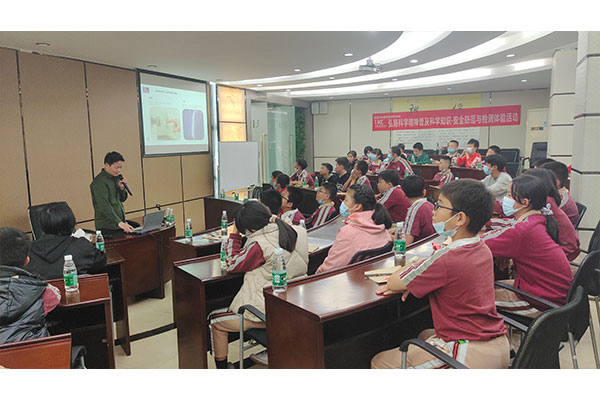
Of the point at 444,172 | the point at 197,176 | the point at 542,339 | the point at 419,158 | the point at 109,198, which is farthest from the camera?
the point at 419,158

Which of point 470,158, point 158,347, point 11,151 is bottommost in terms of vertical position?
point 158,347

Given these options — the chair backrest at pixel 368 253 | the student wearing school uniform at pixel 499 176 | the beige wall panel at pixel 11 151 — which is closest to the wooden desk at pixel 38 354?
the chair backrest at pixel 368 253

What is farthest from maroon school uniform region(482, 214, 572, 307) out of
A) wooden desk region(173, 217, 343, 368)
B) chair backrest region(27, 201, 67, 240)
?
chair backrest region(27, 201, 67, 240)

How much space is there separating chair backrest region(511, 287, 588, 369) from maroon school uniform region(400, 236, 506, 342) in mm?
272

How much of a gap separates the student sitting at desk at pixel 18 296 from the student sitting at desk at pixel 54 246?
0.62m

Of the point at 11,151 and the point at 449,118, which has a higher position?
the point at 449,118

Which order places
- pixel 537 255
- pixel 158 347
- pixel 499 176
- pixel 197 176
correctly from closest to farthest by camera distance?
pixel 537 255 → pixel 158 347 → pixel 499 176 → pixel 197 176

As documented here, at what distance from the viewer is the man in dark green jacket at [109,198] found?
423 centimetres

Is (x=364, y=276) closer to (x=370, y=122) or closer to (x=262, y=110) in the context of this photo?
(x=262, y=110)

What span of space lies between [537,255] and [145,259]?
11.3 ft

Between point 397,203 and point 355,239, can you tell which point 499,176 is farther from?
point 355,239

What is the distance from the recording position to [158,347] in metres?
3.46

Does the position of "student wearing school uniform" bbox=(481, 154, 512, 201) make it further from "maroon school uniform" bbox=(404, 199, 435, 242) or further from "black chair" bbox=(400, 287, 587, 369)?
"black chair" bbox=(400, 287, 587, 369)

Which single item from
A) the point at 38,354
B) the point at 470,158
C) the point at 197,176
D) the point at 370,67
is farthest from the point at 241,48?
the point at 470,158
